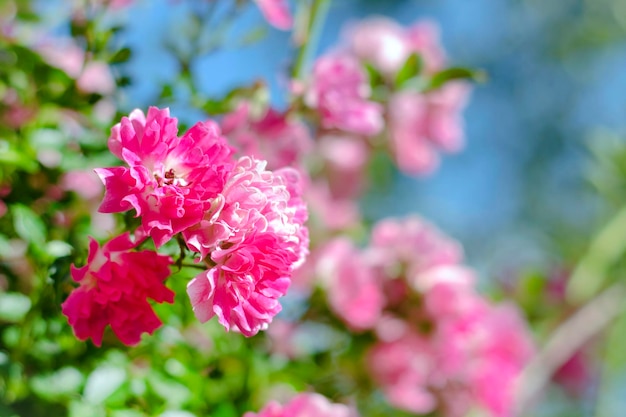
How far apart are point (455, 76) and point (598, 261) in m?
0.59

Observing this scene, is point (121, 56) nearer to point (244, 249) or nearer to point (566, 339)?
point (244, 249)

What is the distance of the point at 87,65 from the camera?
2.00 ft

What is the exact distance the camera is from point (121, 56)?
58 centimetres

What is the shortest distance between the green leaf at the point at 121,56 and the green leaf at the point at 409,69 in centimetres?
25

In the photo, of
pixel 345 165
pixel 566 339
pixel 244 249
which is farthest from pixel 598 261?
pixel 244 249

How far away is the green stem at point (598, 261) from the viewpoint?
3.82 feet

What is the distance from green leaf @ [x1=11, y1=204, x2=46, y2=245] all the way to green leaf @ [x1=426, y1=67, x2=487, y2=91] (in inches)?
13.7

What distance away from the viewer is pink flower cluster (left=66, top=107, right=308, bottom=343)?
39 centimetres

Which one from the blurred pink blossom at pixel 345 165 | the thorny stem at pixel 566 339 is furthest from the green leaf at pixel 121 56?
the thorny stem at pixel 566 339

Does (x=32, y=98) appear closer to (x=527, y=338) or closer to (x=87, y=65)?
(x=87, y=65)

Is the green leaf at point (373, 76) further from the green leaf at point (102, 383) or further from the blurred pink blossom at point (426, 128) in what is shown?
the green leaf at point (102, 383)

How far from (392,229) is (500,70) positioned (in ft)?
7.13

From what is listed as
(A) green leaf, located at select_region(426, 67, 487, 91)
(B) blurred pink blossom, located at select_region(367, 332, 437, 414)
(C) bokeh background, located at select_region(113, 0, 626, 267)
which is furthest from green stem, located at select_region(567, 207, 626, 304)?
(C) bokeh background, located at select_region(113, 0, 626, 267)

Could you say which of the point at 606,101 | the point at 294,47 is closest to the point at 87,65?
the point at 294,47
